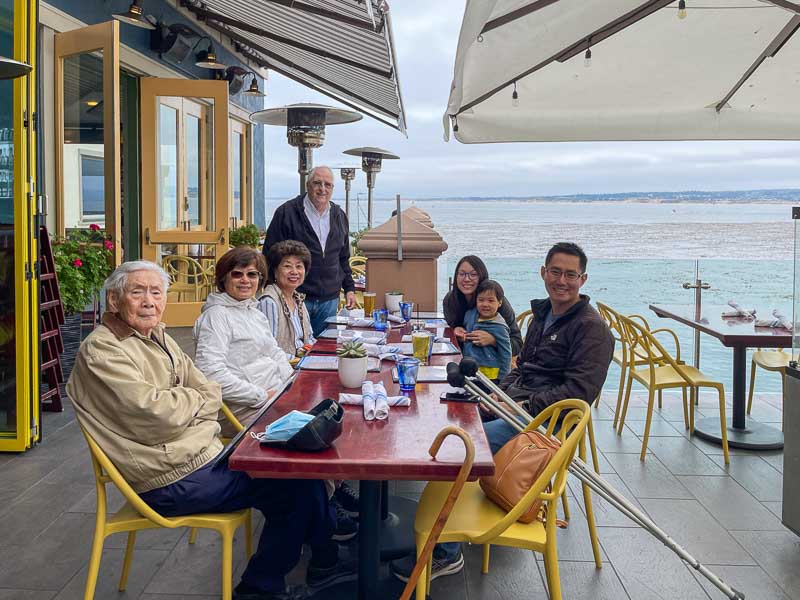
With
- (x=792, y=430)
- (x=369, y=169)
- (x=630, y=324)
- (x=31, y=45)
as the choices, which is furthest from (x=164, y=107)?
(x=792, y=430)

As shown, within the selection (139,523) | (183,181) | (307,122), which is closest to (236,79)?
(183,181)

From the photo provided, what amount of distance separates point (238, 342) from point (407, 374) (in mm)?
883

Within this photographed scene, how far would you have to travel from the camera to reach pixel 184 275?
28.8 ft

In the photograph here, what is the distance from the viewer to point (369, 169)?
10.3 metres

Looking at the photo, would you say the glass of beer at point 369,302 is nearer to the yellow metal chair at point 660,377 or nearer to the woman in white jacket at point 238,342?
the woman in white jacket at point 238,342

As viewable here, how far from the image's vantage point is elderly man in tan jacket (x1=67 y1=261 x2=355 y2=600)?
223cm

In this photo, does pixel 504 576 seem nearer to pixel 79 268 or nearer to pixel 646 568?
pixel 646 568

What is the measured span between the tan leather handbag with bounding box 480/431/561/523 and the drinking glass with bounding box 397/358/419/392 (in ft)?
1.34

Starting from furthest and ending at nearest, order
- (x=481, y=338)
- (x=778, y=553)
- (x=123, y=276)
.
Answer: (x=481, y=338) → (x=778, y=553) → (x=123, y=276)

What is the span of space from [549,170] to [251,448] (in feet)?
73.9

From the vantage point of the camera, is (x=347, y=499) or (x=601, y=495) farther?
(x=347, y=499)

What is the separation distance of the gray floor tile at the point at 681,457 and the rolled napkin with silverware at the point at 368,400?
2.21 m

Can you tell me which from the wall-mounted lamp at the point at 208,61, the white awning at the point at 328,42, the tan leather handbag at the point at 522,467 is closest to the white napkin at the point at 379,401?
the tan leather handbag at the point at 522,467

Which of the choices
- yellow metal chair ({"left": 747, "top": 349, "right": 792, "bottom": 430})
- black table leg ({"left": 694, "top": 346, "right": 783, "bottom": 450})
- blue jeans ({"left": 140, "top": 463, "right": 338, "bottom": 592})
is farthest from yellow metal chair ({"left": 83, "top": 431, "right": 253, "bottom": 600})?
yellow metal chair ({"left": 747, "top": 349, "right": 792, "bottom": 430})
